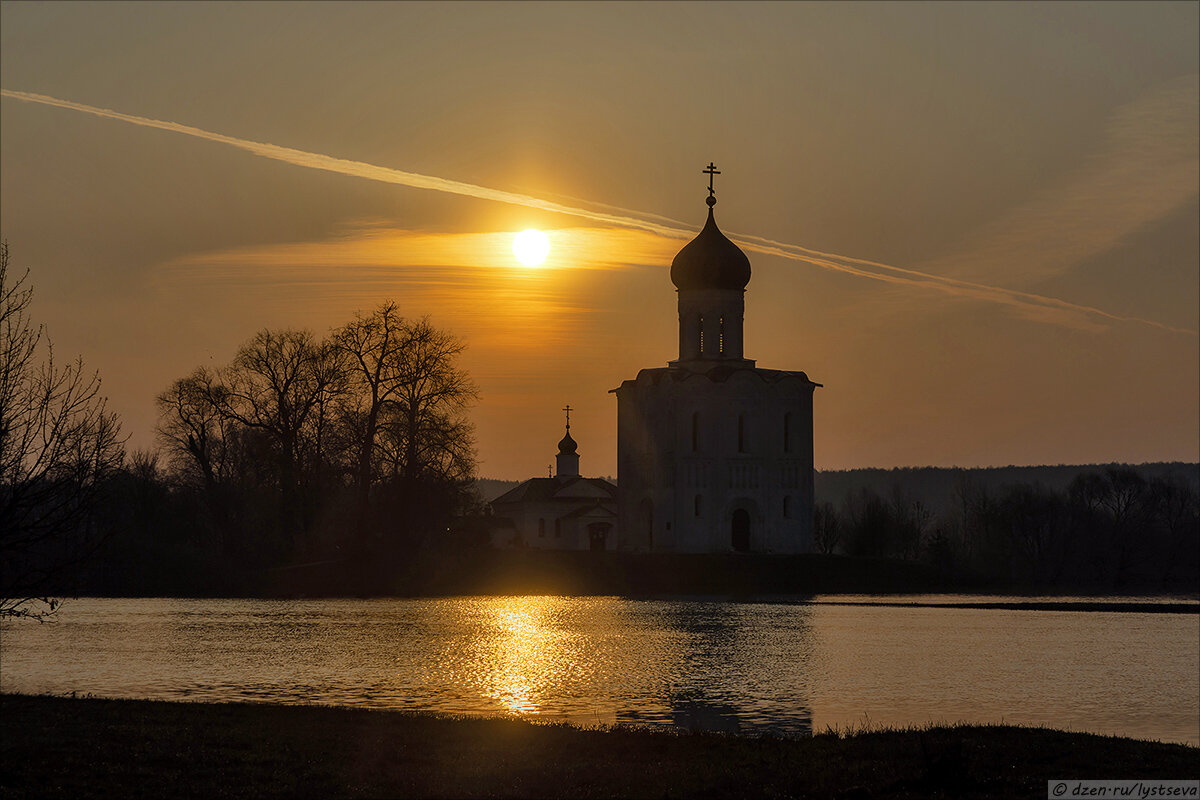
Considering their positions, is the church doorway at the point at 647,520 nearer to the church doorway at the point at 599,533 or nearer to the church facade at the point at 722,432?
the church facade at the point at 722,432

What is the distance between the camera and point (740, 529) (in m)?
78.2

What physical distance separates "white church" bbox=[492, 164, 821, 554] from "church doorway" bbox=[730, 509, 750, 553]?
54 millimetres

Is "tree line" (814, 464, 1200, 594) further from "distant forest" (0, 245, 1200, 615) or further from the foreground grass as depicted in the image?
the foreground grass

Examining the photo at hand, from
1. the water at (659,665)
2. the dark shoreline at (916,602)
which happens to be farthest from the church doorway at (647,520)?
the water at (659,665)

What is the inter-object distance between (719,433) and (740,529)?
5.29 m

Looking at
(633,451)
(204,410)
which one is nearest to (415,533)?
(204,410)

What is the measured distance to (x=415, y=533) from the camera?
64625mm

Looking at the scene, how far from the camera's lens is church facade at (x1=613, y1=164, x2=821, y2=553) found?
77312mm

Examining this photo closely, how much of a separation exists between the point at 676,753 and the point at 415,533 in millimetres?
48713

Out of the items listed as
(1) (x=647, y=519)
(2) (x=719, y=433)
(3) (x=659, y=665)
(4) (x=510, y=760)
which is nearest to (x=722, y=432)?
(2) (x=719, y=433)


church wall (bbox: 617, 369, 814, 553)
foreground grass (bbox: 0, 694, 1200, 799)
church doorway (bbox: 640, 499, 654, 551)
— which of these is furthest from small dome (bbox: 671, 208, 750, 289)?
foreground grass (bbox: 0, 694, 1200, 799)

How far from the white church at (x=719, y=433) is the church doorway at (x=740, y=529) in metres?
0.05

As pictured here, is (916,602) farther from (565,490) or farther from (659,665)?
(565,490)

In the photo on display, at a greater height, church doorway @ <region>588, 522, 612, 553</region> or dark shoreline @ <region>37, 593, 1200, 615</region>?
church doorway @ <region>588, 522, 612, 553</region>
